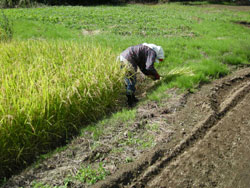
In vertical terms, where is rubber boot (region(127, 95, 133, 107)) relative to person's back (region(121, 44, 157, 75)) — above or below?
below

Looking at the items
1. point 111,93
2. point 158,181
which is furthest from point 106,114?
point 158,181

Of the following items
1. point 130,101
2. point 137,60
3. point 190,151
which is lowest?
point 190,151

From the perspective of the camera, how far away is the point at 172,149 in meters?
2.47

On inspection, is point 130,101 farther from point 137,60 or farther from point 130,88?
point 137,60

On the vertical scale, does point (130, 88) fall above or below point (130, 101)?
above

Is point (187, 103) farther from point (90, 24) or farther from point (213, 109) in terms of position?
point (90, 24)

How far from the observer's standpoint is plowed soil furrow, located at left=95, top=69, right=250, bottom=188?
2094 millimetres

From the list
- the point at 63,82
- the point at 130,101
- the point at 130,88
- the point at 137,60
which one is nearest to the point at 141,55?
the point at 137,60

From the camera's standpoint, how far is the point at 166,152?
7.98ft

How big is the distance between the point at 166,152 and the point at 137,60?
1.81 metres

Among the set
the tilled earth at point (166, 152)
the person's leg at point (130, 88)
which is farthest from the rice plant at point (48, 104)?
the tilled earth at point (166, 152)

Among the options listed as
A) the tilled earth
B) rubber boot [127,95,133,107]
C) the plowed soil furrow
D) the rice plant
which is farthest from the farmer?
the plowed soil furrow

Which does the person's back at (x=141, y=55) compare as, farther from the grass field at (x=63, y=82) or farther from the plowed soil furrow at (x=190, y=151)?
the plowed soil furrow at (x=190, y=151)

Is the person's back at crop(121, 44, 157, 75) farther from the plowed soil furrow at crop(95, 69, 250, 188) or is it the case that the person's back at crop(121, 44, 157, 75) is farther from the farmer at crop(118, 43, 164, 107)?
the plowed soil furrow at crop(95, 69, 250, 188)
